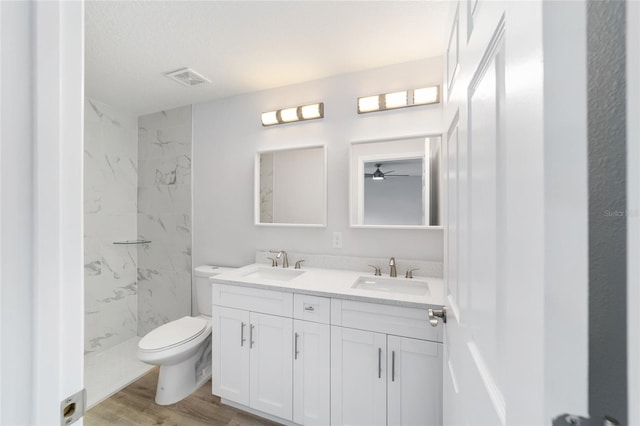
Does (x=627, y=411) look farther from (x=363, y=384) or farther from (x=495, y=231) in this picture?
(x=363, y=384)

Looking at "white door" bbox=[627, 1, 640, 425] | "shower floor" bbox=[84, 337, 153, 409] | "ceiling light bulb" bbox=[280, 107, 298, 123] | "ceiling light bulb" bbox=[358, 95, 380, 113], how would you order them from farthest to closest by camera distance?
"ceiling light bulb" bbox=[280, 107, 298, 123]
"shower floor" bbox=[84, 337, 153, 409]
"ceiling light bulb" bbox=[358, 95, 380, 113]
"white door" bbox=[627, 1, 640, 425]

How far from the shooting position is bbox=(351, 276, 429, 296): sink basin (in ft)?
5.20

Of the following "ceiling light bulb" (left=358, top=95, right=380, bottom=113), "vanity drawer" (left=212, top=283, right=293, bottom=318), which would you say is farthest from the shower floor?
"ceiling light bulb" (left=358, top=95, right=380, bottom=113)

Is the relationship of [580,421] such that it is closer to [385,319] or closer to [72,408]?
[72,408]

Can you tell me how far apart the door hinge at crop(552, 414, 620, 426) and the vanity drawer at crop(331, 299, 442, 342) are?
1074 millimetres

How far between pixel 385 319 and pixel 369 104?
55.6 inches

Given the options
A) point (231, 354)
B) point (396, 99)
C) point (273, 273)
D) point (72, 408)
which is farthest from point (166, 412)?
point (396, 99)

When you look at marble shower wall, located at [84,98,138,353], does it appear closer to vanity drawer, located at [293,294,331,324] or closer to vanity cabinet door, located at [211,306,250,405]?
vanity cabinet door, located at [211,306,250,405]

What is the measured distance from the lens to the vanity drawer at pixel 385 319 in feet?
4.06

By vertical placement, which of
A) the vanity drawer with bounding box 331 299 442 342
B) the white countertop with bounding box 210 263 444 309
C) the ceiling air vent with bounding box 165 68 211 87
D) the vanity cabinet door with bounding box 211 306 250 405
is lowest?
the vanity cabinet door with bounding box 211 306 250 405

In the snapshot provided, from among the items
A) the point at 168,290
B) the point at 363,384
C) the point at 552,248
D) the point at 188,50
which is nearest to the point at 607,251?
the point at 552,248

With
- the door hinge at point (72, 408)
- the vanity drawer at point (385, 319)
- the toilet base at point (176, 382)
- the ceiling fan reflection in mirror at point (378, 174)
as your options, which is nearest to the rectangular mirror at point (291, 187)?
the ceiling fan reflection in mirror at point (378, 174)

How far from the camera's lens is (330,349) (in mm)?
1396

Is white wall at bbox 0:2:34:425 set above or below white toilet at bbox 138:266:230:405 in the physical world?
above
